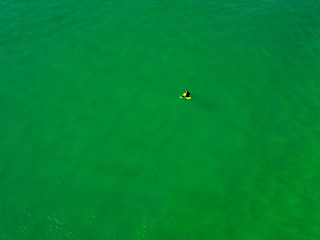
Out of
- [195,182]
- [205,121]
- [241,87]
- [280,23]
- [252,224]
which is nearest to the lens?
[252,224]

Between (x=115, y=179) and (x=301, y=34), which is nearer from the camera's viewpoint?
(x=115, y=179)

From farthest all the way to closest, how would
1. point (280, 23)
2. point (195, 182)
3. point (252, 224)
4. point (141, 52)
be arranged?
point (280, 23)
point (141, 52)
point (195, 182)
point (252, 224)

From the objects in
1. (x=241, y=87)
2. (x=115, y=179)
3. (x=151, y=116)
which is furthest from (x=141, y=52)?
(x=115, y=179)

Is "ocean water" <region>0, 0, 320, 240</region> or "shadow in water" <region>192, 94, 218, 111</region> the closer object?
"ocean water" <region>0, 0, 320, 240</region>

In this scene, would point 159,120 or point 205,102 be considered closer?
point 159,120

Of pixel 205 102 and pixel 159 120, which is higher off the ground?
pixel 205 102

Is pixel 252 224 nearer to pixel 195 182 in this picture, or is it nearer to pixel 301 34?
pixel 195 182

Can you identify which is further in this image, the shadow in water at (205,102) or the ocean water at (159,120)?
the shadow in water at (205,102)

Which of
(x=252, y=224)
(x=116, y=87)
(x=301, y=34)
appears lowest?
(x=252, y=224)
